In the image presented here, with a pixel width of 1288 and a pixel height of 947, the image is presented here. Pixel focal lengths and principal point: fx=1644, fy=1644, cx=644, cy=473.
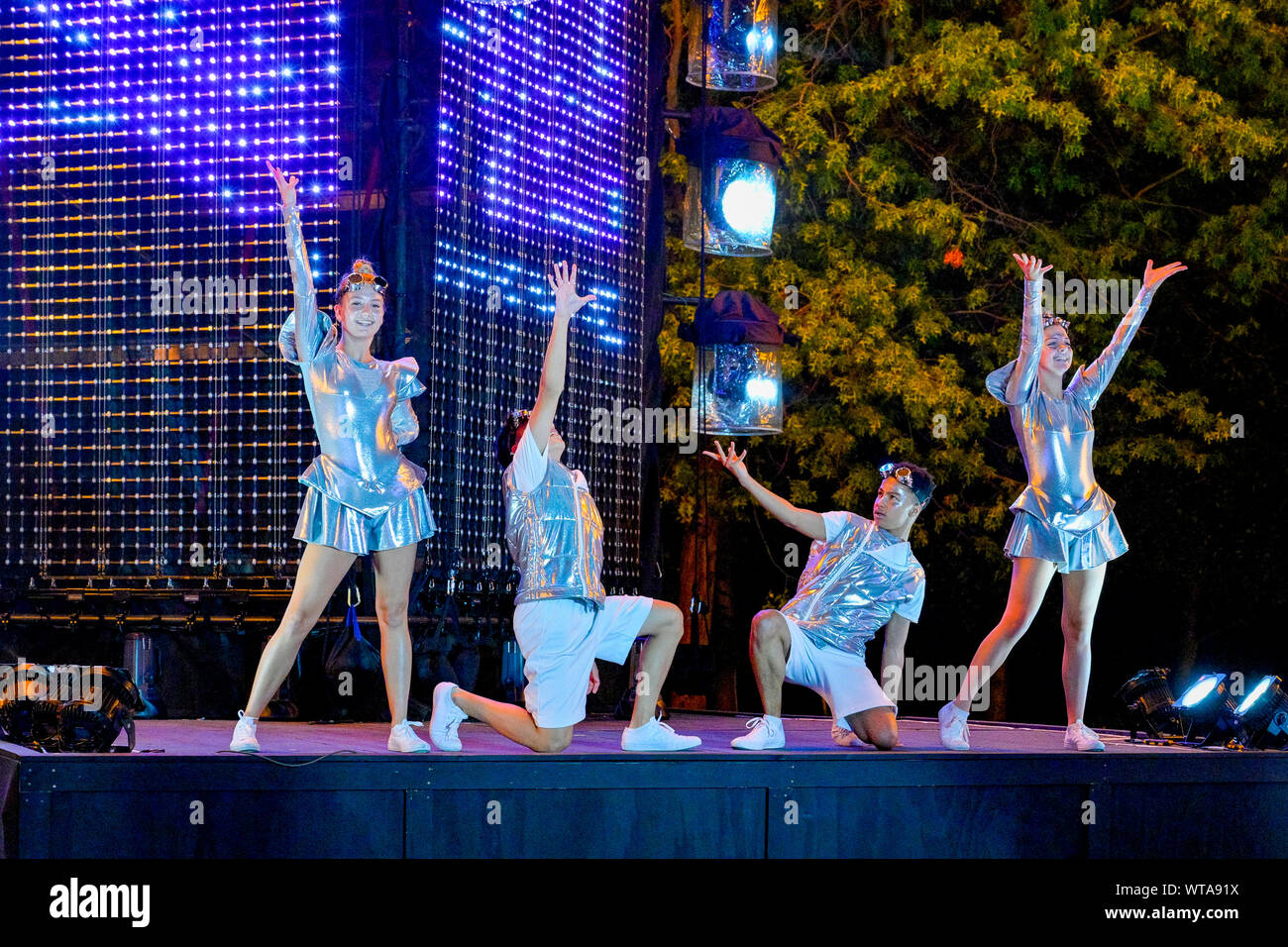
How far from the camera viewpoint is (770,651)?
7051mm

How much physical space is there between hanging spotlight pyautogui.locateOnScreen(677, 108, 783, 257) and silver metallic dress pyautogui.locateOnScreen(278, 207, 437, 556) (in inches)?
140

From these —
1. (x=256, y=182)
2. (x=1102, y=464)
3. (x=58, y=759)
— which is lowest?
(x=58, y=759)

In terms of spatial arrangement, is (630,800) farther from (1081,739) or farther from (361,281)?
(361,281)

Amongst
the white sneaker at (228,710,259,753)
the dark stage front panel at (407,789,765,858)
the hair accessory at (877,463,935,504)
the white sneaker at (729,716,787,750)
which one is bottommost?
the dark stage front panel at (407,789,765,858)

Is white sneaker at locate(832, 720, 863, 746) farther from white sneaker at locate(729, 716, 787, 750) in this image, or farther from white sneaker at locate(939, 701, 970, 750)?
white sneaker at locate(729, 716, 787, 750)

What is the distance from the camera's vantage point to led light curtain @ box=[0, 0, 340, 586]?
8781mm

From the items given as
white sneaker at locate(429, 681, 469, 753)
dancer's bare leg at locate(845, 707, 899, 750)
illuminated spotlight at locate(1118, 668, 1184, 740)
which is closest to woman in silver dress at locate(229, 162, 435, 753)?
white sneaker at locate(429, 681, 469, 753)

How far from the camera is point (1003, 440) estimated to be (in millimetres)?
14797

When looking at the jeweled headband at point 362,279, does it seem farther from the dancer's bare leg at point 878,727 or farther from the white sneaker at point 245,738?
the dancer's bare leg at point 878,727

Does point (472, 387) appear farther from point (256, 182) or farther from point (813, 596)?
point (813, 596)
